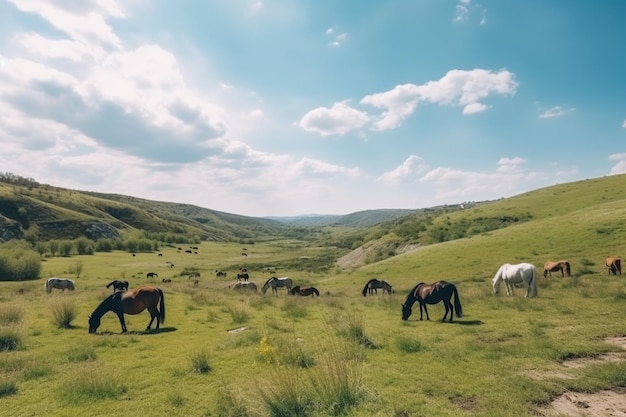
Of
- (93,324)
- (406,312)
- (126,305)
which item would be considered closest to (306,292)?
(406,312)

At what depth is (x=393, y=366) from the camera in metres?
10.8

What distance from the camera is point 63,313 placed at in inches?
715

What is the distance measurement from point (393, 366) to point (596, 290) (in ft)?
53.8

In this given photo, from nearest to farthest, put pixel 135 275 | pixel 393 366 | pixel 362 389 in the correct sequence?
pixel 362 389, pixel 393 366, pixel 135 275

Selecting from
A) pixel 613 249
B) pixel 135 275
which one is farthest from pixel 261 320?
pixel 135 275

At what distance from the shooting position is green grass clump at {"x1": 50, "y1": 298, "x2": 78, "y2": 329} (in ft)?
59.5

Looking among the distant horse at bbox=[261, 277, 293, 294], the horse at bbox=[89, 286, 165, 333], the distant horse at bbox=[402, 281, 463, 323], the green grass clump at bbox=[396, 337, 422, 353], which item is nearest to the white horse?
the distant horse at bbox=[402, 281, 463, 323]

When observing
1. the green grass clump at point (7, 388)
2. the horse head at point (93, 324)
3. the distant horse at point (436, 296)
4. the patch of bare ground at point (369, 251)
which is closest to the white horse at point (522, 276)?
the distant horse at point (436, 296)

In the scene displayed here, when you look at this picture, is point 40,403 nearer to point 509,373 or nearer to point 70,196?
point 509,373

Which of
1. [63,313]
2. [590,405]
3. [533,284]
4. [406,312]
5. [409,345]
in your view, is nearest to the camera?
[590,405]

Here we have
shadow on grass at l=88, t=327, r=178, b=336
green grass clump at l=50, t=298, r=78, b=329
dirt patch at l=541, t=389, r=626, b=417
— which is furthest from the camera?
green grass clump at l=50, t=298, r=78, b=329

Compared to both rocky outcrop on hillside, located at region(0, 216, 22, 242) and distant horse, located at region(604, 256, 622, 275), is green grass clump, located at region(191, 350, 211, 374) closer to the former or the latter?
distant horse, located at region(604, 256, 622, 275)

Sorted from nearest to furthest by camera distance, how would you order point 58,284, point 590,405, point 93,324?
point 590,405, point 93,324, point 58,284

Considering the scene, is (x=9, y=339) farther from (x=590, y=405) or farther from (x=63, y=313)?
(x=590, y=405)
